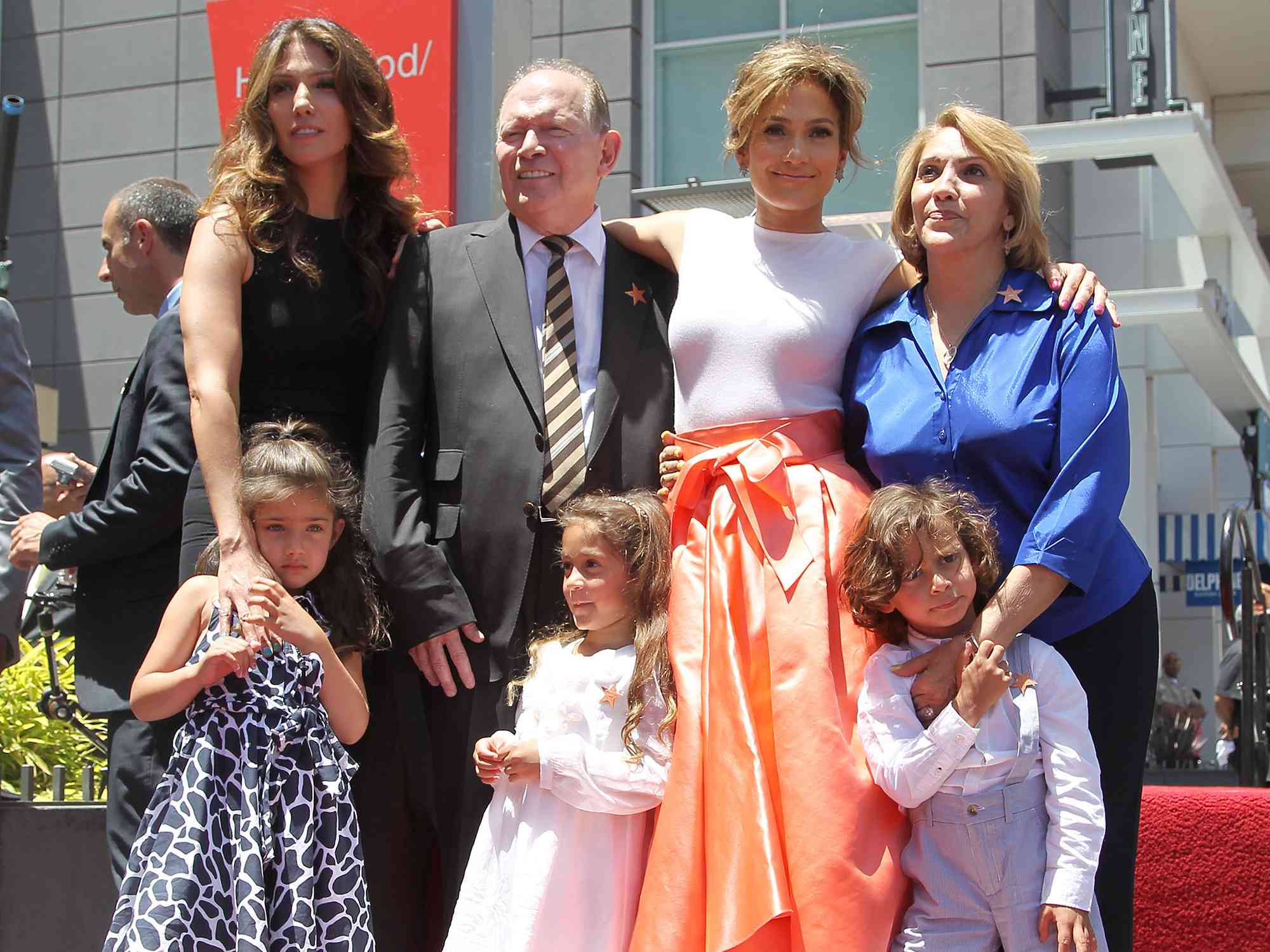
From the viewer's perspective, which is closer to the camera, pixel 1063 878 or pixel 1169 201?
pixel 1063 878

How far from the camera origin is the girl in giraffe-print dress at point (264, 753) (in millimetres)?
3092

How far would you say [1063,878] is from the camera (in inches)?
112

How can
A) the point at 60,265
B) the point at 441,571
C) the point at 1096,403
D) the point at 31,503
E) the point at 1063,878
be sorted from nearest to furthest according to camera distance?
the point at 1063,878, the point at 1096,403, the point at 441,571, the point at 31,503, the point at 60,265

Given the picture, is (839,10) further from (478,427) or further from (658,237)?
(478,427)

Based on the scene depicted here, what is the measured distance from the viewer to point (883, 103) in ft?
37.7

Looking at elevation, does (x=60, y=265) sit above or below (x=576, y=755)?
above

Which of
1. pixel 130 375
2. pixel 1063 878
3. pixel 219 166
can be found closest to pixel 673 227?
pixel 219 166

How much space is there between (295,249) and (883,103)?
866cm

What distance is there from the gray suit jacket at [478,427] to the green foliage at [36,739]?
10.0ft

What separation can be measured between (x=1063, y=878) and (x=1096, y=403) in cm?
96

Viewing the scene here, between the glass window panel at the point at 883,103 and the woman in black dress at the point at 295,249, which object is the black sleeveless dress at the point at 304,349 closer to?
the woman in black dress at the point at 295,249

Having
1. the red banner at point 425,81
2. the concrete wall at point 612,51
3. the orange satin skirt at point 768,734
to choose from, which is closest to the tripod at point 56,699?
the red banner at point 425,81

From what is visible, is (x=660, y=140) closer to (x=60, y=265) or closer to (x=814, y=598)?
(x=60, y=265)

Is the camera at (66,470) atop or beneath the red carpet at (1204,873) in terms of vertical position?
atop
